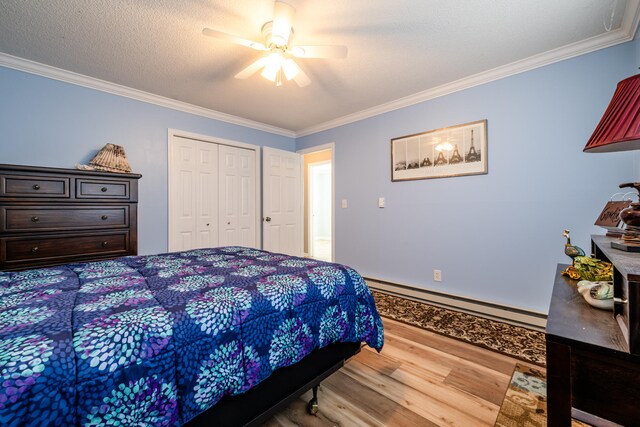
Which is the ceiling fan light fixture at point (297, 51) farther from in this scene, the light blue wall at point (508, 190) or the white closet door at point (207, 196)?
the white closet door at point (207, 196)

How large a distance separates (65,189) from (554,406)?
3291mm

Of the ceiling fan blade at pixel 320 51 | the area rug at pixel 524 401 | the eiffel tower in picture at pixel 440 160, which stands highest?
the ceiling fan blade at pixel 320 51

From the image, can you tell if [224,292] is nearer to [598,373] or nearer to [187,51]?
[598,373]

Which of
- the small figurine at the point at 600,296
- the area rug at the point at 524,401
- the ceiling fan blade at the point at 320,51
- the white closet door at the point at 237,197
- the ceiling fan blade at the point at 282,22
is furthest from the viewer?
the white closet door at the point at 237,197

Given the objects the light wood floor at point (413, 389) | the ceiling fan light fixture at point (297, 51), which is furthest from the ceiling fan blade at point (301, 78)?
the light wood floor at point (413, 389)

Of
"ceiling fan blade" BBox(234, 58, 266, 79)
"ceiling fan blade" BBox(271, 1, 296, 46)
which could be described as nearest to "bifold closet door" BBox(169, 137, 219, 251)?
"ceiling fan blade" BBox(234, 58, 266, 79)

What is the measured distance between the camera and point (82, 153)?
281cm

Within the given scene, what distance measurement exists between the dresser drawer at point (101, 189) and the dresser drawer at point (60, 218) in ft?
0.33

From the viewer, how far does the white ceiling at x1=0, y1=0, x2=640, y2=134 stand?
186 cm

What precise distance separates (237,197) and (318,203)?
465 cm

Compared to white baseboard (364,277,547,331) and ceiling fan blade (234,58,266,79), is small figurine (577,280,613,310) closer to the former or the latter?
white baseboard (364,277,547,331)

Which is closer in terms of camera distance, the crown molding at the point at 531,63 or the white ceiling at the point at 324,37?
the white ceiling at the point at 324,37

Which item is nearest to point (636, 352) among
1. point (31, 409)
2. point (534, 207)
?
point (31, 409)

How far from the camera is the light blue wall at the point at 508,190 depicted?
228 centimetres
